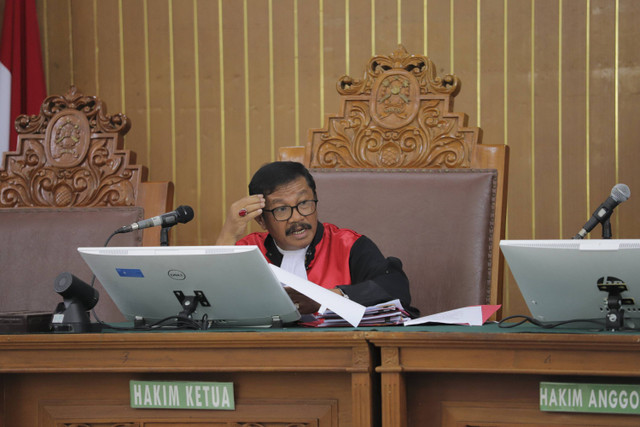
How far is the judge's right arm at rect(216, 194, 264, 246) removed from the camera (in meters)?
2.09

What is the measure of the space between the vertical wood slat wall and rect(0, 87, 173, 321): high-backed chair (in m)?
1.06

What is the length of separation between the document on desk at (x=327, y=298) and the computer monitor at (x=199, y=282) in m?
0.06

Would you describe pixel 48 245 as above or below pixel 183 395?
above

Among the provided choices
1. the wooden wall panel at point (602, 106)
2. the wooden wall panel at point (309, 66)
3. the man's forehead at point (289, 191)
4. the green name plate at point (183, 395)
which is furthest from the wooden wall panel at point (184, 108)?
the green name plate at point (183, 395)

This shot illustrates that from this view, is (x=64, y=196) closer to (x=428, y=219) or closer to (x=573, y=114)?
(x=428, y=219)

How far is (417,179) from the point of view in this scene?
241 centimetres

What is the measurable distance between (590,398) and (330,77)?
102 inches

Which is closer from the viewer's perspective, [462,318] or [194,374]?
[194,374]

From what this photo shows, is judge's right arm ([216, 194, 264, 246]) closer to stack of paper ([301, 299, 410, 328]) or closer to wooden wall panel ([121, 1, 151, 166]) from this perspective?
stack of paper ([301, 299, 410, 328])

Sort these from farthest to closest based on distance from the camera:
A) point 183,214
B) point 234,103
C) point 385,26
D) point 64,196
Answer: point 234,103 → point 385,26 → point 64,196 → point 183,214

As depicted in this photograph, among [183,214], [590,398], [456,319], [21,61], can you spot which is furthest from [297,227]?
[21,61]

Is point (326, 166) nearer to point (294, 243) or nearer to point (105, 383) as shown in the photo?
point (294, 243)

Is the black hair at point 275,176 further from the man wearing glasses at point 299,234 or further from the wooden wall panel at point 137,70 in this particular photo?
the wooden wall panel at point 137,70

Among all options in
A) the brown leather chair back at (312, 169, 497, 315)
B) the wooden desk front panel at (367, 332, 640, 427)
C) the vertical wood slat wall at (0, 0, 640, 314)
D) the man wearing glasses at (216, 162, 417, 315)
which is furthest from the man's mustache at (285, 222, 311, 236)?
the vertical wood slat wall at (0, 0, 640, 314)
